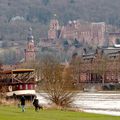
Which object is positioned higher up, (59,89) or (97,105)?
(59,89)

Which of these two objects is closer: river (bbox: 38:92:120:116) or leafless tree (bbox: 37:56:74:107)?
river (bbox: 38:92:120:116)

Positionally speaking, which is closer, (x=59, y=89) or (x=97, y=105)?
(x=59, y=89)

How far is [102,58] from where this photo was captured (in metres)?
141

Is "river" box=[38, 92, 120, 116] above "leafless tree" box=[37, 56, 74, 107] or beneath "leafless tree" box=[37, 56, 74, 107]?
beneath

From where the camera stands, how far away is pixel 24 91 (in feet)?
222

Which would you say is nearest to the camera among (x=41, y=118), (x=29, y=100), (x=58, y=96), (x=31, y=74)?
(x=41, y=118)

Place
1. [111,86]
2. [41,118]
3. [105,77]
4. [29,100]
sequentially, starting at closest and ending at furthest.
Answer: [41,118], [29,100], [111,86], [105,77]

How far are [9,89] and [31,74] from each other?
712cm

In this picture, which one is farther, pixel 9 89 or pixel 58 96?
pixel 9 89

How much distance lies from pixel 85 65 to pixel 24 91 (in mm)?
76540

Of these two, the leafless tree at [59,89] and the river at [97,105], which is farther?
the leafless tree at [59,89]

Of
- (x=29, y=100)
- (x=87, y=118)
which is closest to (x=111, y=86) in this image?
(x=29, y=100)

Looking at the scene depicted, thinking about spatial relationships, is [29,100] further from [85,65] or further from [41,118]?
[85,65]

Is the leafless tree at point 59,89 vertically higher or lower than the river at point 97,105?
higher
